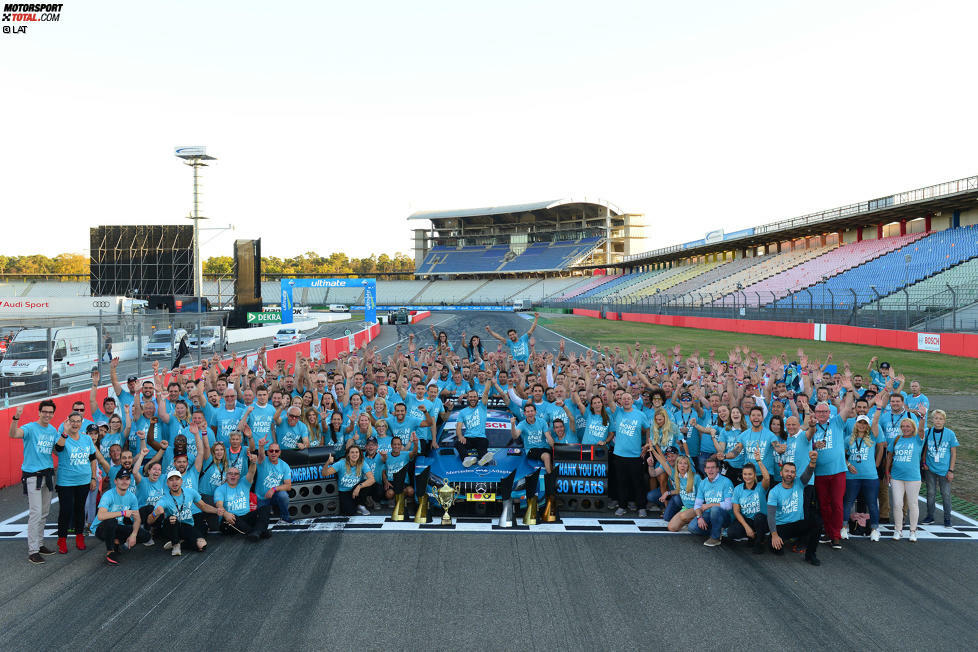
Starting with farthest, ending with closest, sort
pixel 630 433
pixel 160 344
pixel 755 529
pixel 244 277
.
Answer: pixel 244 277, pixel 160 344, pixel 630 433, pixel 755 529

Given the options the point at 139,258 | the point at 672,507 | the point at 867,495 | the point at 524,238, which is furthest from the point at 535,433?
the point at 524,238

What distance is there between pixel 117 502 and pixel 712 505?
277 inches

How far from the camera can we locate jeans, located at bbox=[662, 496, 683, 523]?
→ 8266 millimetres

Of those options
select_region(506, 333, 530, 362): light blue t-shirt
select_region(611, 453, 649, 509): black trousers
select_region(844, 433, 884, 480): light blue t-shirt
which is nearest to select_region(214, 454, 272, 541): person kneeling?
select_region(611, 453, 649, 509): black trousers

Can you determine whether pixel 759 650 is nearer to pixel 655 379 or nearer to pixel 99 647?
pixel 99 647

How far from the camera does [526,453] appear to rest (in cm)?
905

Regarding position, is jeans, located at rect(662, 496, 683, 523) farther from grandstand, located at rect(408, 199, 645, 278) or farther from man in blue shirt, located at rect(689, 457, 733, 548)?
grandstand, located at rect(408, 199, 645, 278)

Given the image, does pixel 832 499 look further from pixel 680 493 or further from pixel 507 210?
pixel 507 210

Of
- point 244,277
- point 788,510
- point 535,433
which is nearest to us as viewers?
point 788,510

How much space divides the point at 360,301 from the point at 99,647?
4441 inches

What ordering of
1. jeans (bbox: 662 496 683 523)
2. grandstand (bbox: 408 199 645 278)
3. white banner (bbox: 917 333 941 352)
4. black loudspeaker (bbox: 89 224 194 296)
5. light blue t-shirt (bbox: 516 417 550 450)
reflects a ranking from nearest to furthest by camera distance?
1. jeans (bbox: 662 496 683 523)
2. light blue t-shirt (bbox: 516 417 550 450)
3. white banner (bbox: 917 333 941 352)
4. black loudspeaker (bbox: 89 224 194 296)
5. grandstand (bbox: 408 199 645 278)

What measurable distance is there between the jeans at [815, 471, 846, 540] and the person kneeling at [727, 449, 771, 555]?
66 cm

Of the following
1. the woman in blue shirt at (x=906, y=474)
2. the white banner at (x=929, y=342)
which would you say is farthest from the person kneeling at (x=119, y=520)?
the white banner at (x=929, y=342)

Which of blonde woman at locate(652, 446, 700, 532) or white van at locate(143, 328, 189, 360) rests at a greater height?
white van at locate(143, 328, 189, 360)
